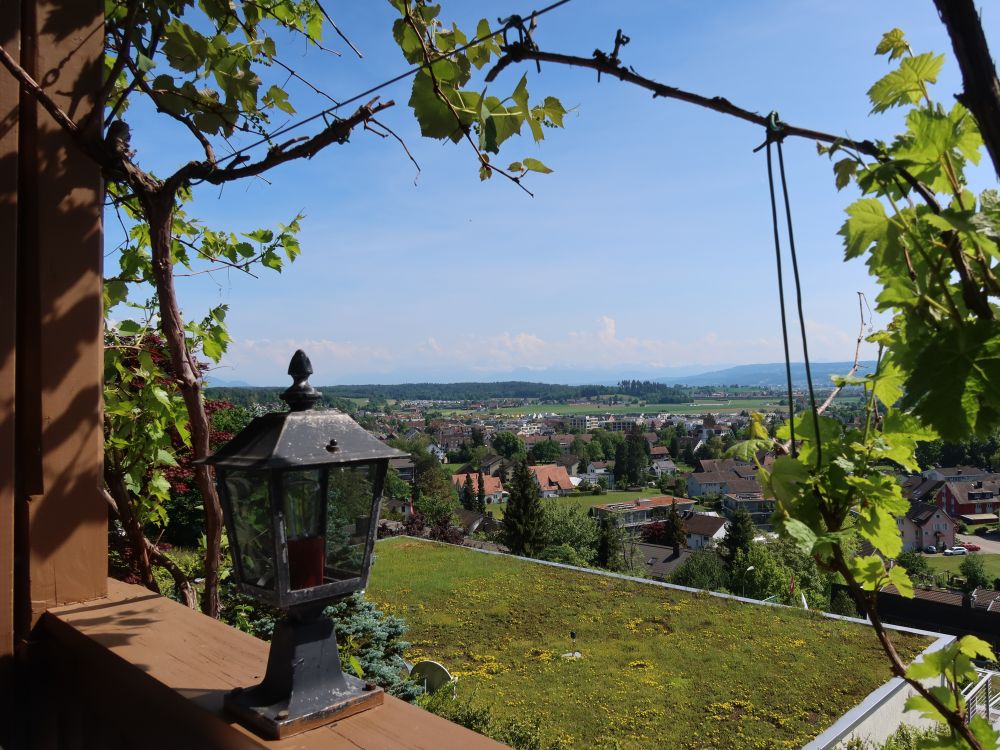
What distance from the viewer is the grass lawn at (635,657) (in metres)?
6.59

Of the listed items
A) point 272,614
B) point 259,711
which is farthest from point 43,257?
point 272,614

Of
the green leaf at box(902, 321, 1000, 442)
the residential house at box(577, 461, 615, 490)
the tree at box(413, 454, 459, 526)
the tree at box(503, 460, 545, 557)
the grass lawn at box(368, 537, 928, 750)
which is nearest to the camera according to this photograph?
the green leaf at box(902, 321, 1000, 442)

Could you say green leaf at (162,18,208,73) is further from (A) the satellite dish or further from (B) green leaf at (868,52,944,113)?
(A) the satellite dish

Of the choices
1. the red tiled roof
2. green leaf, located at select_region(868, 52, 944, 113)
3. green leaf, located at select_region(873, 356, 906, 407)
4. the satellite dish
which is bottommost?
the red tiled roof

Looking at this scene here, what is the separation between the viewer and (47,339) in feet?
4.56

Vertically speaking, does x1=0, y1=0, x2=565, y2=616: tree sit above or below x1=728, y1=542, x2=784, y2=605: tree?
above

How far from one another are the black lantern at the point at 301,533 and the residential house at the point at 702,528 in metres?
41.0

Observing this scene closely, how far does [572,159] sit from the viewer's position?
134 cm

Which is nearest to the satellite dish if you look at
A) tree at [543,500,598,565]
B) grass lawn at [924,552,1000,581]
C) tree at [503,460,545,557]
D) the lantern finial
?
the lantern finial

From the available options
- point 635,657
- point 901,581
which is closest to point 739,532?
point 635,657

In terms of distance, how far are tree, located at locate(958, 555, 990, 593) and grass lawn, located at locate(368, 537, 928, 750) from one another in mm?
26251

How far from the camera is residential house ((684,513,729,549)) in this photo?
40.3 m

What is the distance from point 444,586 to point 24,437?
10.4 m

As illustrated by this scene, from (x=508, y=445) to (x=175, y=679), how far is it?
72.8m
